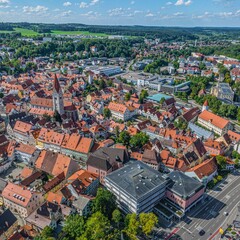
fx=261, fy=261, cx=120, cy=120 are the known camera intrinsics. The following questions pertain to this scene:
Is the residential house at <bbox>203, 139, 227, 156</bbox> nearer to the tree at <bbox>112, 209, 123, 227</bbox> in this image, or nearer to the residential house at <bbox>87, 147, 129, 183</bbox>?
the residential house at <bbox>87, 147, 129, 183</bbox>

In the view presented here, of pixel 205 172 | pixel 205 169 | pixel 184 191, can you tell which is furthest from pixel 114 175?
pixel 205 169

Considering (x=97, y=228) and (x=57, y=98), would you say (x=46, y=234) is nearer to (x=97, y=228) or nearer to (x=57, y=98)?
(x=97, y=228)

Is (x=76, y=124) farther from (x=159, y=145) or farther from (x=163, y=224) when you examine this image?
(x=163, y=224)

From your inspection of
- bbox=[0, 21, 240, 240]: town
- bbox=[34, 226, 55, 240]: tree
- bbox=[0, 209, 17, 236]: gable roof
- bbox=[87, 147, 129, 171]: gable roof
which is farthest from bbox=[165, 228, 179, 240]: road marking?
bbox=[0, 209, 17, 236]: gable roof

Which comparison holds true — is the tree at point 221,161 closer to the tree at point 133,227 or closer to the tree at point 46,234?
the tree at point 133,227

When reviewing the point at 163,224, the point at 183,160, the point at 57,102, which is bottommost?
the point at 163,224

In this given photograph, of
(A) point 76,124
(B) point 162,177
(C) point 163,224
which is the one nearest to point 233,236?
(C) point 163,224
